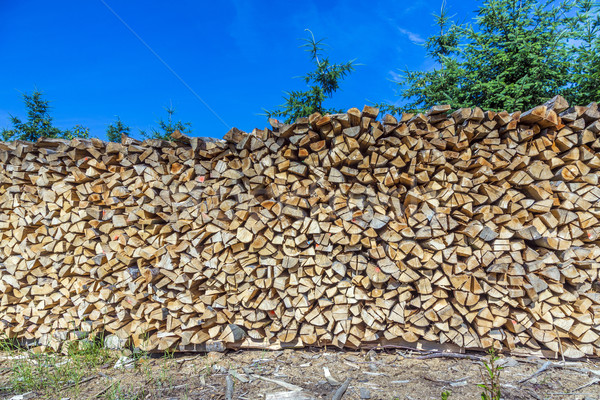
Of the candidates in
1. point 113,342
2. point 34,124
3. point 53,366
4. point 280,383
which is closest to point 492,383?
point 280,383

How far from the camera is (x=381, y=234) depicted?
2529 millimetres

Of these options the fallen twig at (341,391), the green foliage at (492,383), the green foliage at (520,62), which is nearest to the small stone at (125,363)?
the fallen twig at (341,391)

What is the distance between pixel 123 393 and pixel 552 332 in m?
3.27

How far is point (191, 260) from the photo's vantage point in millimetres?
2656

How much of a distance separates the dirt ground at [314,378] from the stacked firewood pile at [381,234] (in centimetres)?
14

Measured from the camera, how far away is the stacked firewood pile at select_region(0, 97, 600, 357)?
248 centimetres

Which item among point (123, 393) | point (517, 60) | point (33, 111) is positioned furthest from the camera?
point (33, 111)

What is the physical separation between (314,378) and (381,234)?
1.18m

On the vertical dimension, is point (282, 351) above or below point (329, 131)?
below

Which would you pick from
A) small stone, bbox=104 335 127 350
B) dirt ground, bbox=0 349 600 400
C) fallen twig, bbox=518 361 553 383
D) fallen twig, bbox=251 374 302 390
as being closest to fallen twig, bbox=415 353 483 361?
dirt ground, bbox=0 349 600 400

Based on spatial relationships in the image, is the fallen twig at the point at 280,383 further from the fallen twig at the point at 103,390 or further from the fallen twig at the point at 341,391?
the fallen twig at the point at 103,390

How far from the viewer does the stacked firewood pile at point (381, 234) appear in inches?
97.7

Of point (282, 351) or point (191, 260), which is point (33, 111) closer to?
point (191, 260)

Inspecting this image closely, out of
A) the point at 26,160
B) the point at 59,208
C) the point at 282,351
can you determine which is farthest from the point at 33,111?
the point at 282,351
